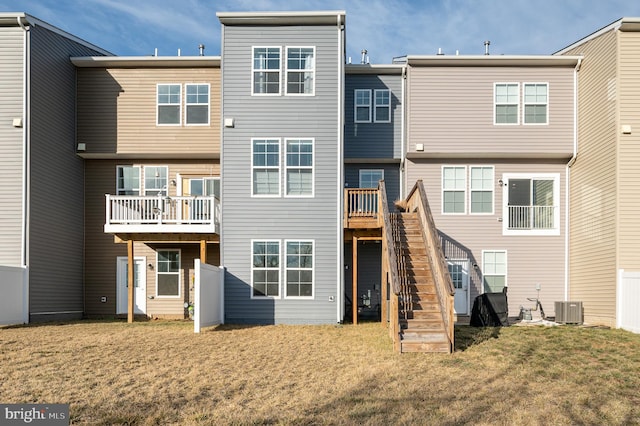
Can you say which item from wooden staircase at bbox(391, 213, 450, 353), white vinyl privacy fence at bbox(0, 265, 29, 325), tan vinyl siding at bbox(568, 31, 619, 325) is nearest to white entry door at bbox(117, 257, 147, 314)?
white vinyl privacy fence at bbox(0, 265, 29, 325)

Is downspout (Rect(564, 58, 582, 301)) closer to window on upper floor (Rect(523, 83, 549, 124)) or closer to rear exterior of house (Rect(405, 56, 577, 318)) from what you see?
rear exterior of house (Rect(405, 56, 577, 318))

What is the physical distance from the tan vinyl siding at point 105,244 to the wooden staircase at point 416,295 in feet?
22.3

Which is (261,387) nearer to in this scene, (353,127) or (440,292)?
(440,292)

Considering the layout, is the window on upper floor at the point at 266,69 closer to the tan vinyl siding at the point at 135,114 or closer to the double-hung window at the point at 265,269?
the tan vinyl siding at the point at 135,114

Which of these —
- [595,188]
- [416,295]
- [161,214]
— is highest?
[595,188]

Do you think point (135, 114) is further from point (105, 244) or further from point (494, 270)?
point (494, 270)

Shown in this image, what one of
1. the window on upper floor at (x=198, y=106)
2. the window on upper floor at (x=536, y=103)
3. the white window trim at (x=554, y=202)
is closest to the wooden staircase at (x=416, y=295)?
the white window trim at (x=554, y=202)

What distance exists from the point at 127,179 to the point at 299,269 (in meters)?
6.94

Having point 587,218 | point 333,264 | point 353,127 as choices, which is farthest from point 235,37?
point 587,218

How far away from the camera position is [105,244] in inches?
702

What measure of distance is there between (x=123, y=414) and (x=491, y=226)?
43.8 ft

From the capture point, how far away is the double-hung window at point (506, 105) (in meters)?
17.2

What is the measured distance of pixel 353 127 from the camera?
17922 millimetres

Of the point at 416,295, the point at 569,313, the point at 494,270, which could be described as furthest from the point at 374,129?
the point at 569,313
